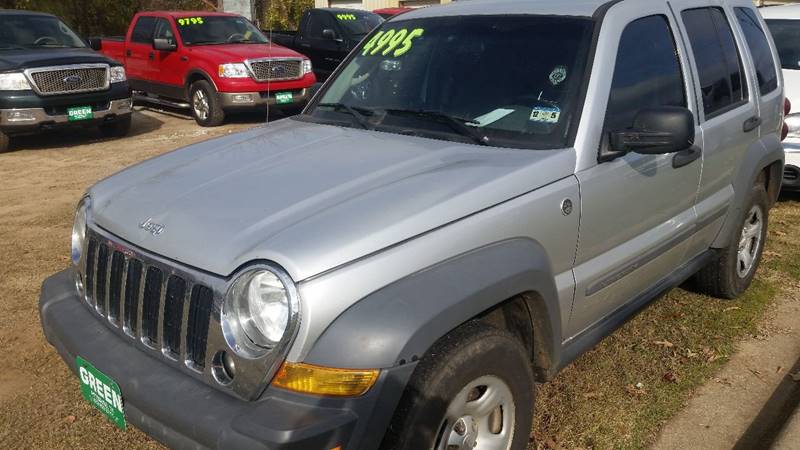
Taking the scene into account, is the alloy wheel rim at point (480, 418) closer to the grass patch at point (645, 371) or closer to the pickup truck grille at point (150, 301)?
the grass patch at point (645, 371)

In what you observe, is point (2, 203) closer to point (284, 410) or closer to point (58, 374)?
point (58, 374)

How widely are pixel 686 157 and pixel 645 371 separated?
1.13m

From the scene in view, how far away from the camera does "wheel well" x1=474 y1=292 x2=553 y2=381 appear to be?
2658 mm

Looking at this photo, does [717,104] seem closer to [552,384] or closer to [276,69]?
[552,384]

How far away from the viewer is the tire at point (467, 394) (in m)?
2.17

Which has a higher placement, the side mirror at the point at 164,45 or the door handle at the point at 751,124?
the door handle at the point at 751,124

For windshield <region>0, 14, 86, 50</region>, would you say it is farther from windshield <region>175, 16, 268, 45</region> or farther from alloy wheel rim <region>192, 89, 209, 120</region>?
alloy wheel rim <region>192, 89, 209, 120</region>

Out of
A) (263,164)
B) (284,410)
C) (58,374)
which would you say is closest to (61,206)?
(58,374)

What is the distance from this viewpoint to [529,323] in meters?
2.75

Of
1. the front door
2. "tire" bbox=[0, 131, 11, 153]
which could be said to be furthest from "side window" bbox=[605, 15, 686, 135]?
"tire" bbox=[0, 131, 11, 153]

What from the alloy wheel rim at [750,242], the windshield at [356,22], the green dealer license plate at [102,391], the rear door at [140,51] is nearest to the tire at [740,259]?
the alloy wheel rim at [750,242]

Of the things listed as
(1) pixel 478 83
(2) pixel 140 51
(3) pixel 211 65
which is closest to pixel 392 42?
(1) pixel 478 83

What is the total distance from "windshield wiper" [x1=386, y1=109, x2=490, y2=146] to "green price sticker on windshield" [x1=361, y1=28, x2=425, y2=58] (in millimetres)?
566

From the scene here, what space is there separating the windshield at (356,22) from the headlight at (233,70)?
338 centimetres
